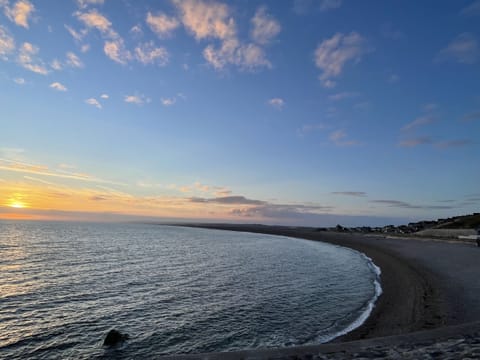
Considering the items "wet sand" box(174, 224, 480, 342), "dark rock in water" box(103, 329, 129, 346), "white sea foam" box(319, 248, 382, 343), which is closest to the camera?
"dark rock in water" box(103, 329, 129, 346)

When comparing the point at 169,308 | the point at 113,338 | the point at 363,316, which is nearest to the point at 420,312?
the point at 363,316

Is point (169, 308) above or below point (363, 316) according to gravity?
below

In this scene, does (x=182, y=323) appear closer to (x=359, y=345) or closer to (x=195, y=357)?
(x=195, y=357)

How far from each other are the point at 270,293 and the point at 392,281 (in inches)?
488

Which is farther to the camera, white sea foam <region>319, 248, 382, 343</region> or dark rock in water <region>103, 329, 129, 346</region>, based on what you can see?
white sea foam <region>319, 248, 382, 343</region>

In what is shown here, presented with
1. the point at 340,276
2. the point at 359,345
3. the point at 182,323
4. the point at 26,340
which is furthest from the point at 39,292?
the point at 340,276

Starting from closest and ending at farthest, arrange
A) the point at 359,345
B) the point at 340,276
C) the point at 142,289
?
1. the point at 359,345
2. the point at 142,289
3. the point at 340,276

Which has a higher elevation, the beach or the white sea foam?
the beach

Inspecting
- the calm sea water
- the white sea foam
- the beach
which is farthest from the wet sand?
the calm sea water

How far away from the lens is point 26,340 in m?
15.0

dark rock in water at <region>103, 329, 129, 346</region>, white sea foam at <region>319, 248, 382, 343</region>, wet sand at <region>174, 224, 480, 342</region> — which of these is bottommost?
dark rock in water at <region>103, 329, 129, 346</region>

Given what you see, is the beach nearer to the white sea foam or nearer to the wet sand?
the wet sand

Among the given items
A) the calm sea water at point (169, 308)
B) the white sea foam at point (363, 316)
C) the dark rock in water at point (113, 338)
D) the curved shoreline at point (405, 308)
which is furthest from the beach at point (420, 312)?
the dark rock in water at point (113, 338)

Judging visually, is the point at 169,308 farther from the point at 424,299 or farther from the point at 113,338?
the point at 424,299
